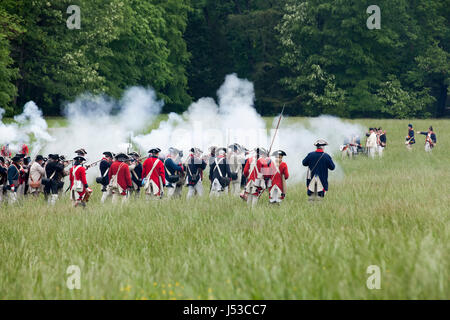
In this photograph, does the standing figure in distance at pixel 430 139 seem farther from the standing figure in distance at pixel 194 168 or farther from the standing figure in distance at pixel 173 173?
the standing figure in distance at pixel 194 168

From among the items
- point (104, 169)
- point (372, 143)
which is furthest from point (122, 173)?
point (372, 143)

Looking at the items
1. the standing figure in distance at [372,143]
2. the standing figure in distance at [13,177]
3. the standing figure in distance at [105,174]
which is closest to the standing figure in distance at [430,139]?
the standing figure in distance at [372,143]

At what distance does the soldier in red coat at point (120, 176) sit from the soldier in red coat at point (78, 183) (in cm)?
80

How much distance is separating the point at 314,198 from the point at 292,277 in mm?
7307

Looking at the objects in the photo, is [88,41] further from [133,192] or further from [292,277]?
[292,277]

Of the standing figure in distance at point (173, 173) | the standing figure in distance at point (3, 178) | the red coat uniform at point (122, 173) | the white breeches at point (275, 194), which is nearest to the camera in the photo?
the white breeches at point (275, 194)

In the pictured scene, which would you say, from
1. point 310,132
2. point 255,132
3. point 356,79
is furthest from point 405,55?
point 255,132

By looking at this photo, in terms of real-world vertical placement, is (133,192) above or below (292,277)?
above

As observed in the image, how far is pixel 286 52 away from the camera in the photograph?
190 ft

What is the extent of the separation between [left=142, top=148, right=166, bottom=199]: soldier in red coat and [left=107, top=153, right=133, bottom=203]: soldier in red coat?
0.72 metres

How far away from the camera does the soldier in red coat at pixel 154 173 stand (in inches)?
611

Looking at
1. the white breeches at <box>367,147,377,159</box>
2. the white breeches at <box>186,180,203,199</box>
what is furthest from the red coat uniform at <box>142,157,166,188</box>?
the white breeches at <box>367,147,377,159</box>

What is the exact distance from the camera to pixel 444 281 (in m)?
5.85

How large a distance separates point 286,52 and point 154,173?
147ft
